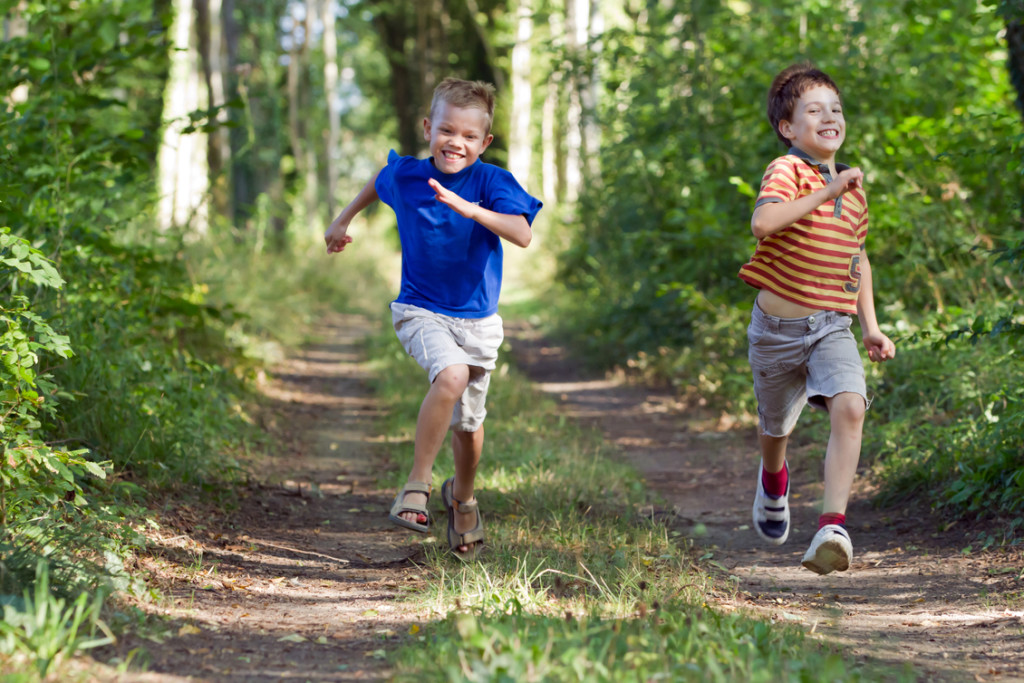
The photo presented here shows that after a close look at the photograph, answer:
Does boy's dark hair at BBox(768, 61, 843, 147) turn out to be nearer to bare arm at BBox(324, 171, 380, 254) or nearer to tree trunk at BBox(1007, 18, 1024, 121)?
tree trunk at BBox(1007, 18, 1024, 121)

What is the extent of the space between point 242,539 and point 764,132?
19.8 ft

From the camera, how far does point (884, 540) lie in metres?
4.68

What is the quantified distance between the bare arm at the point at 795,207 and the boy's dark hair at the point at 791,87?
50cm

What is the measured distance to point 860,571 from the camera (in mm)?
4273

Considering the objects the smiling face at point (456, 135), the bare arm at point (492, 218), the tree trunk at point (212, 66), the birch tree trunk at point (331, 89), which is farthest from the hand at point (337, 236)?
the birch tree trunk at point (331, 89)

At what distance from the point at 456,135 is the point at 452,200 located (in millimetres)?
452

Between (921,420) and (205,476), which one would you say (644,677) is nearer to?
(205,476)

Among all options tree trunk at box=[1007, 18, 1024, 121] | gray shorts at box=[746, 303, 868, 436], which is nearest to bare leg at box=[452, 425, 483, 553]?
gray shorts at box=[746, 303, 868, 436]

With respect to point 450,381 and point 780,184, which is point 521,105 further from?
point 450,381

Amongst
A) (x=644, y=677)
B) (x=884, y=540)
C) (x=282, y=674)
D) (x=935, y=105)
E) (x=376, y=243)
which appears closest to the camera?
(x=644, y=677)

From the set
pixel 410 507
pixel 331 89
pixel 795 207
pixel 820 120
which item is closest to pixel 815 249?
pixel 795 207

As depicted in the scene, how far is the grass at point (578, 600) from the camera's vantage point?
2.47 m

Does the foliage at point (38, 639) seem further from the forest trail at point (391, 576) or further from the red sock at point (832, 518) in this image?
the red sock at point (832, 518)

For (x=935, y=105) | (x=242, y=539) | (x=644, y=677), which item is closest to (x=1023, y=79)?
(x=935, y=105)
